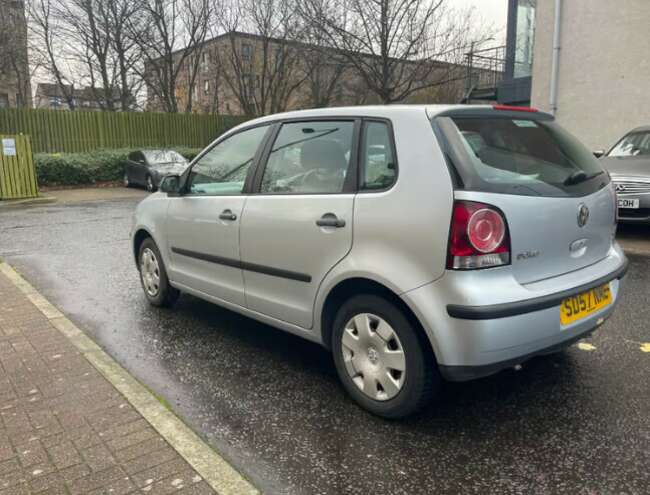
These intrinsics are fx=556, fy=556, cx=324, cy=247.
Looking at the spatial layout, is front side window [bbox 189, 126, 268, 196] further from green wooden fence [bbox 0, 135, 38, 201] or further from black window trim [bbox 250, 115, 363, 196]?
green wooden fence [bbox 0, 135, 38, 201]

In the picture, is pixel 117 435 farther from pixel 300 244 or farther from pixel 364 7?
pixel 364 7

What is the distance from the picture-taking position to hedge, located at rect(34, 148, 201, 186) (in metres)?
17.7

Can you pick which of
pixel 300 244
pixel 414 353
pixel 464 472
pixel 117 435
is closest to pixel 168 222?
pixel 300 244

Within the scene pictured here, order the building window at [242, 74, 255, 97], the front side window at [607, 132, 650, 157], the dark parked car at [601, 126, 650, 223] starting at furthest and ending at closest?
the building window at [242, 74, 255, 97]
the front side window at [607, 132, 650, 157]
the dark parked car at [601, 126, 650, 223]

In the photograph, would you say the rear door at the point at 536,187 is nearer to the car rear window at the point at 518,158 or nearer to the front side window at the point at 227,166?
the car rear window at the point at 518,158

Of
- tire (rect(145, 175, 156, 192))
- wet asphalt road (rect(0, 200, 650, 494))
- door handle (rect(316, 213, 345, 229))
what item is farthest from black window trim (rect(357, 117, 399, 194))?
tire (rect(145, 175, 156, 192))

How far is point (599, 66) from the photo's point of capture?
45.0 feet

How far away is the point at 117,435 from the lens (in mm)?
2805

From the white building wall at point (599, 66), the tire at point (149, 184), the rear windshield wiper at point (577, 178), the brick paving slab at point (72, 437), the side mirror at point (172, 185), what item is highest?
the white building wall at point (599, 66)

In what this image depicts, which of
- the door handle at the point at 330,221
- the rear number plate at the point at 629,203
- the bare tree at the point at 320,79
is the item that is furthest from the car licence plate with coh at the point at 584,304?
the bare tree at the point at 320,79

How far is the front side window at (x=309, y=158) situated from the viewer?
3235 mm

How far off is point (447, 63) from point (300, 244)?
61.9 feet

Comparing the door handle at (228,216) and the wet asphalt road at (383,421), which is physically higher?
the door handle at (228,216)

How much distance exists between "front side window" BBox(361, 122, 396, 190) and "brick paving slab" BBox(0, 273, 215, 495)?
1.68m
